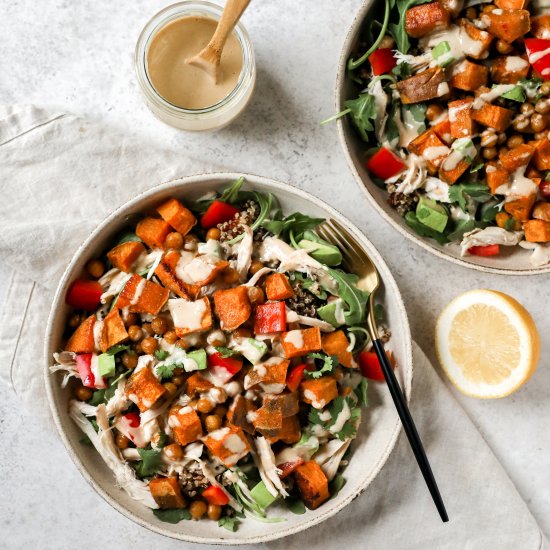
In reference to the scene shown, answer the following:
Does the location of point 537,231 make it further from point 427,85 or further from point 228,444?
point 228,444

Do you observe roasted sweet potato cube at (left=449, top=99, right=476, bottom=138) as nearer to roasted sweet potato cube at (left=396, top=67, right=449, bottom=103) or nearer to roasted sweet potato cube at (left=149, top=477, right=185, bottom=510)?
roasted sweet potato cube at (left=396, top=67, right=449, bottom=103)

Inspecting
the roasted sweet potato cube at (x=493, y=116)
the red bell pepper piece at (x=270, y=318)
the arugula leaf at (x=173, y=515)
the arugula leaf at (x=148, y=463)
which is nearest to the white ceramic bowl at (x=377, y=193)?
the roasted sweet potato cube at (x=493, y=116)

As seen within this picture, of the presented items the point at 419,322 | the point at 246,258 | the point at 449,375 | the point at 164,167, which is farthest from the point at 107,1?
the point at 449,375

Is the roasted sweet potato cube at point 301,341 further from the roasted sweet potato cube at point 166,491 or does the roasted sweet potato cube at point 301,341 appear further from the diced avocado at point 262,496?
the roasted sweet potato cube at point 166,491

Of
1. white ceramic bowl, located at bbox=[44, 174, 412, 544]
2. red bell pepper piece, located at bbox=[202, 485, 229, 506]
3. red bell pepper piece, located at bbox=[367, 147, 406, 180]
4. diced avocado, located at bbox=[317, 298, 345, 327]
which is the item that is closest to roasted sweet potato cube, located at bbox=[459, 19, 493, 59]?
red bell pepper piece, located at bbox=[367, 147, 406, 180]

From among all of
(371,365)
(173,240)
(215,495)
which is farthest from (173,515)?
(173,240)

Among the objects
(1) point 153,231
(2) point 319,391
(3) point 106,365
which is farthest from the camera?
(1) point 153,231
